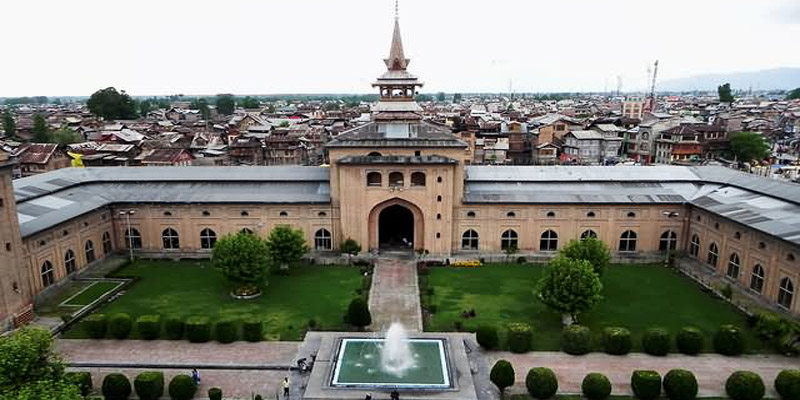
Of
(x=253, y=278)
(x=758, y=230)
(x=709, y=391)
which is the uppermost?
(x=758, y=230)

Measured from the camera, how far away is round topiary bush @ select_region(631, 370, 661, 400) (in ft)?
83.3

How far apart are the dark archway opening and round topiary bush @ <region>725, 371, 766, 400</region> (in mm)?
29723

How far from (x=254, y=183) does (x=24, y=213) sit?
1824cm

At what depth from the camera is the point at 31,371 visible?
2112 cm

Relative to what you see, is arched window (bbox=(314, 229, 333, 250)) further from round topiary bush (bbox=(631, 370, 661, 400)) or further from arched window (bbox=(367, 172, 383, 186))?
round topiary bush (bbox=(631, 370, 661, 400))

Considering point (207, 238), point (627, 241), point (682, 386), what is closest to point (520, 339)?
point (682, 386)

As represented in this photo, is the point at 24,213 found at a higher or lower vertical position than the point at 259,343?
higher

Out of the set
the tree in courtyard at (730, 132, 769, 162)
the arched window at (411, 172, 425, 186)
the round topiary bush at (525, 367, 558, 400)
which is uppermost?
the arched window at (411, 172, 425, 186)

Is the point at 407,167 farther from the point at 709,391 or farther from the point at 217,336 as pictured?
the point at 709,391

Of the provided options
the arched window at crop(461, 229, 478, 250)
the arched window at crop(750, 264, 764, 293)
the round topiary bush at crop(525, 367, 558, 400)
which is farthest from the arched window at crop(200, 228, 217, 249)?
the arched window at crop(750, 264, 764, 293)

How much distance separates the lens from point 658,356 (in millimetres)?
30016

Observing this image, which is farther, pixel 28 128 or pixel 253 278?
pixel 28 128

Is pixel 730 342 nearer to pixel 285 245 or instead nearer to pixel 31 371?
pixel 285 245

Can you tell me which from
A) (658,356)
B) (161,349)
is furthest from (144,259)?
(658,356)
